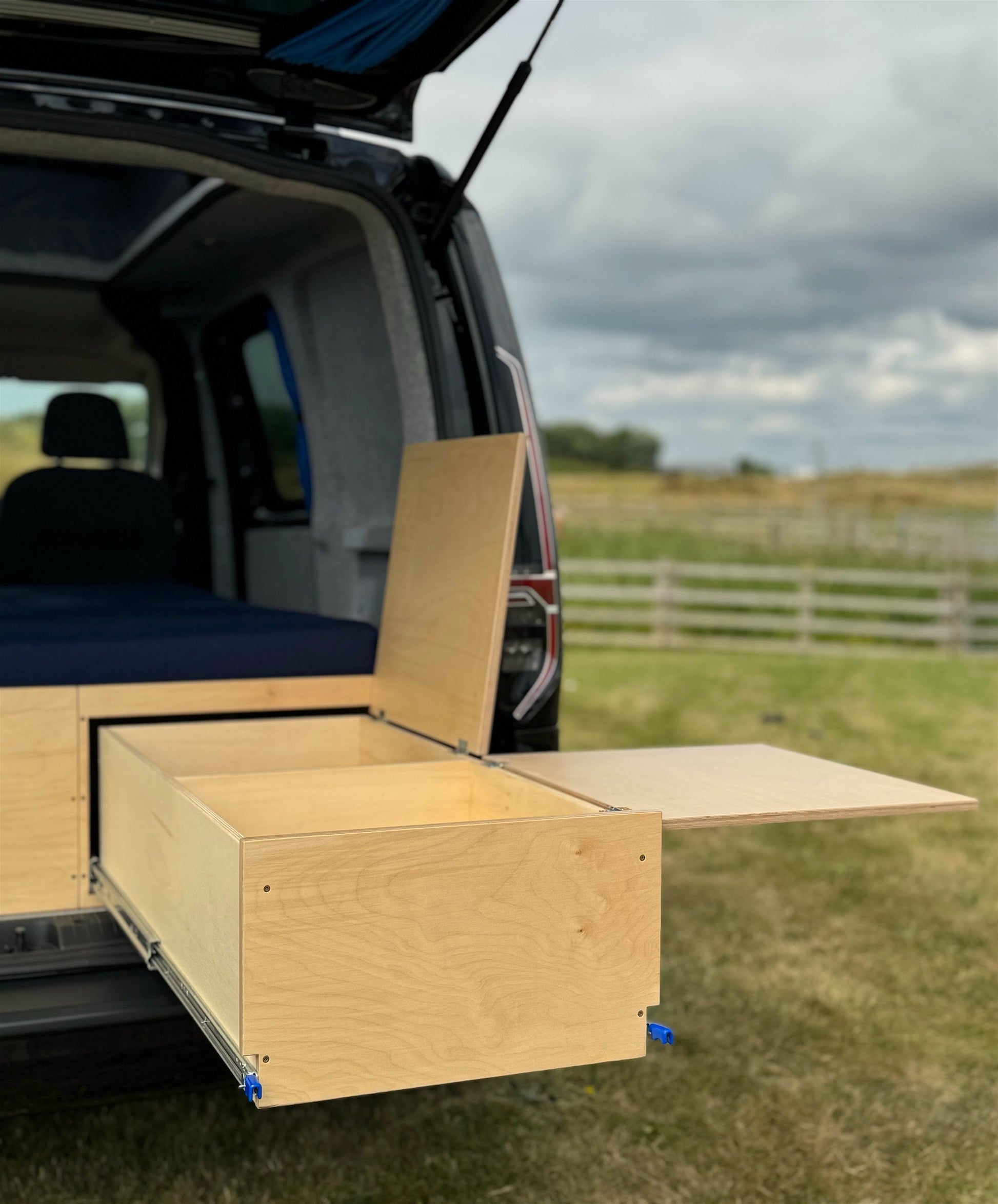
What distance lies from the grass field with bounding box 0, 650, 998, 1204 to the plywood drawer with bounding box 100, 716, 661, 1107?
0.94 meters

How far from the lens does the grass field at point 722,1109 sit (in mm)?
2787

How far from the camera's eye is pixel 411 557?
125 inches

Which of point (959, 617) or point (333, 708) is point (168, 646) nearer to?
point (333, 708)

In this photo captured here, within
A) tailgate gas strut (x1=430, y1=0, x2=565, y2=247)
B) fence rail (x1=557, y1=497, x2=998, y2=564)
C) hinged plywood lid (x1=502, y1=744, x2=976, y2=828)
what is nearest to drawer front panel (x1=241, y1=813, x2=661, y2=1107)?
hinged plywood lid (x1=502, y1=744, x2=976, y2=828)

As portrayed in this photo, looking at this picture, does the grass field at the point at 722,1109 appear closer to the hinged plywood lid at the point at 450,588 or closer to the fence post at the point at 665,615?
the hinged plywood lid at the point at 450,588

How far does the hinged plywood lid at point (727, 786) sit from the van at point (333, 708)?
0.01 metres

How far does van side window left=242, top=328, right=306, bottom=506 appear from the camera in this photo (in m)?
4.59

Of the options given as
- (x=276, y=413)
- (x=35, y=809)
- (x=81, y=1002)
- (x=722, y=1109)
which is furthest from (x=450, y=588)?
(x=276, y=413)

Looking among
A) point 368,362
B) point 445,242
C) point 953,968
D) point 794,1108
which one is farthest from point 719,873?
point 445,242

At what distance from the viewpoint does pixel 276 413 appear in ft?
15.8

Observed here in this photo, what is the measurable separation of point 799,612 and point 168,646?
13153 mm

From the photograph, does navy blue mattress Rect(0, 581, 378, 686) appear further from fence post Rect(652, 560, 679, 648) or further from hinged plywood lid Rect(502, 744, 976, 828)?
fence post Rect(652, 560, 679, 648)

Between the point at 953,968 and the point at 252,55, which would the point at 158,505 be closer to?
the point at 252,55

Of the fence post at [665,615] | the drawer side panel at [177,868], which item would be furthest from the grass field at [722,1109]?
the fence post at [665,615]
